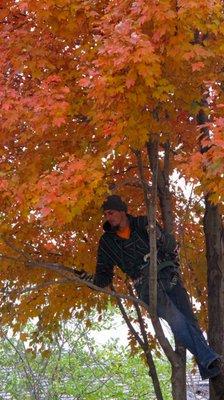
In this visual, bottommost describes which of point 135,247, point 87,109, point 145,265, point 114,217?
point 145,265

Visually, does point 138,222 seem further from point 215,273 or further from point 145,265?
point 215,273

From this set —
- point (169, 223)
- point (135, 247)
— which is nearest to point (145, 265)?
point (135, 247)

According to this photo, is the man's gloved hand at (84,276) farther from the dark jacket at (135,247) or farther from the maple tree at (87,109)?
the maple tree at (87,109)

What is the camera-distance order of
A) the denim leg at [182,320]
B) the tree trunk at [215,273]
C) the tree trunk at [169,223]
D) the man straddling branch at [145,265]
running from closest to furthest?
the denim leg at [182,320] → the man straddling branch at [145,265] → the tree trunk at [169,223] → the tree trunk at [215,273]

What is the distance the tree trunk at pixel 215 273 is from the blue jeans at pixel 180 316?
38.0 inches

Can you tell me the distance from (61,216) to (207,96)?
1.90 m

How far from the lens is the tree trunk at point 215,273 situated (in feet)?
18.8

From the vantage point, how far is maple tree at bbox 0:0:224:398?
3703mm

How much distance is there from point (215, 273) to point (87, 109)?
2.15 meters

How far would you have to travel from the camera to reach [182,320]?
464 cm

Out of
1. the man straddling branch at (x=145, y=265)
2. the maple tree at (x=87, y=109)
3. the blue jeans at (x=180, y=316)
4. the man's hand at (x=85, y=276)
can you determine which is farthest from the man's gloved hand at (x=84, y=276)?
the blue jeans at (x=180, y=316)

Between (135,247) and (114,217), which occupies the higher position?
(114,217)

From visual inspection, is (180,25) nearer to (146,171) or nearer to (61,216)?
(61,216)

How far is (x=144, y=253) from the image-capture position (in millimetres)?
4805
